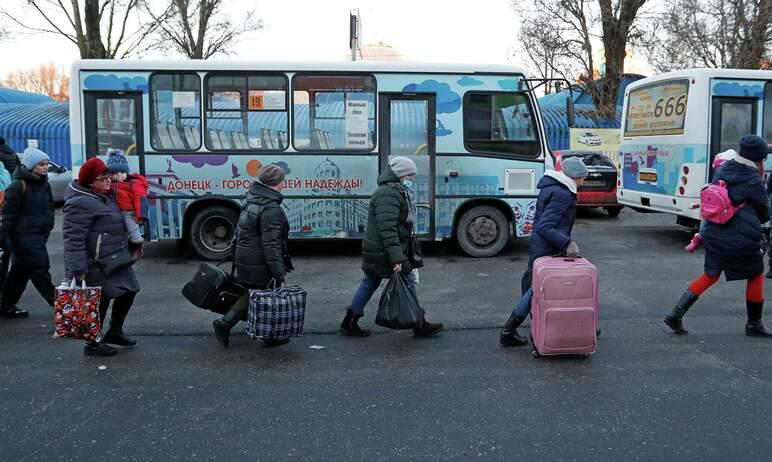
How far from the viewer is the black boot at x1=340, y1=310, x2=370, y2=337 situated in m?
6.04

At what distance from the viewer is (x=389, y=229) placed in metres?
5.54

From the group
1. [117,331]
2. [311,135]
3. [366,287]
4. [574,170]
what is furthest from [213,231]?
[574,170]

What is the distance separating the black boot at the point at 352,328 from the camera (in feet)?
19.8

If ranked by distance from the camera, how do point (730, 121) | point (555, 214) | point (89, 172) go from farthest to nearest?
point (730, 121) → point (555, 214) → point (89, 172)

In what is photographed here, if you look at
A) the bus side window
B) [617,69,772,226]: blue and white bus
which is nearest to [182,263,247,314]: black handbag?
[617,69,772,226]: blue and white bus

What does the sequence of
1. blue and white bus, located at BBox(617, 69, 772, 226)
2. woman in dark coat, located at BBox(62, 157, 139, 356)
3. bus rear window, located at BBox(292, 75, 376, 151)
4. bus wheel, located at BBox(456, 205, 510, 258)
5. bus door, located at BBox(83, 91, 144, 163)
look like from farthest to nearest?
blue and white bus, located at BBox(617, 69, 772, 226) < bus wheel, located at BBox(456, 205, 510, 258) < bus rear window, located at BBox(292, 75, 376, 151) < bus door, located at BBox(83, 91, 144, 163) < woman in dark coat, located at BBox(62, 157, 139, 356)

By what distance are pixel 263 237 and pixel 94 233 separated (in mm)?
1248

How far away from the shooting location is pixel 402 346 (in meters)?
5.75

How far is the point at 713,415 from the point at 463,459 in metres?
1.70

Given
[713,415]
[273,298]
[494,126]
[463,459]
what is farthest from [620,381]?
[494,126]

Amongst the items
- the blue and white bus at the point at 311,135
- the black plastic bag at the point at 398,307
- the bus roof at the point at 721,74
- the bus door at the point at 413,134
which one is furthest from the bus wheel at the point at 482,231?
the black plastic bag at the point at 398,307

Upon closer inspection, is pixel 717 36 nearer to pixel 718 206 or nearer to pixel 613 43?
pixel 613 43

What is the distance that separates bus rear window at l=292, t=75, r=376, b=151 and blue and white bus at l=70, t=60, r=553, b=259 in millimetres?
14

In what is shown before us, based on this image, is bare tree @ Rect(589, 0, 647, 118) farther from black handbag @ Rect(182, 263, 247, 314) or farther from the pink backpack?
black handbag @ Rect(182, 263, 247, 314)
